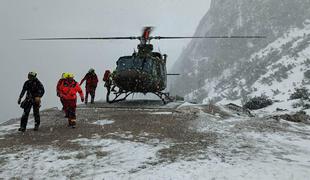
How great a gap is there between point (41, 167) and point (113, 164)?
119 centimetres

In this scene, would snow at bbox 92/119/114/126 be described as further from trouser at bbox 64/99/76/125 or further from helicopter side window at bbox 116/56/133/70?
helicopter side window at bbox 116/56/133/70

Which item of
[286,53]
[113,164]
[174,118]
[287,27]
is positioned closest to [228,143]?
[113,164]

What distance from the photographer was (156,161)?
18.7 ft

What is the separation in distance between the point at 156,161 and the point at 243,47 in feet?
206

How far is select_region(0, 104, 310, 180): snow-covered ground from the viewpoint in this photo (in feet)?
16.6

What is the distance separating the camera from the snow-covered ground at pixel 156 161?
5.05 m

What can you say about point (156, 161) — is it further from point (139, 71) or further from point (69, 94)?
point (139, 71)

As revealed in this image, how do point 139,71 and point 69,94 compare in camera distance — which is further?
point 139,71

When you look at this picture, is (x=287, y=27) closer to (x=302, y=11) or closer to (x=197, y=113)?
(x=302, y=11)

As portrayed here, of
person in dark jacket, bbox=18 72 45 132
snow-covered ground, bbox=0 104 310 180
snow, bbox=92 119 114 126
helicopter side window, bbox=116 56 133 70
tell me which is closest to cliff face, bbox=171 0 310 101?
helicopter side window, bbox=116 56 133 70

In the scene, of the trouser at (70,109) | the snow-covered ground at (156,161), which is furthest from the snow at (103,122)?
the snow-covered ground at (156,161)

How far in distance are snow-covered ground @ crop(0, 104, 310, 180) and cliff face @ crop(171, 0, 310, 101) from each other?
3499cm

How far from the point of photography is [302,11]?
6212 centimetres

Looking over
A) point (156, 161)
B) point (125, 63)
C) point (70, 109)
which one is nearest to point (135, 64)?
point (125, 63)
